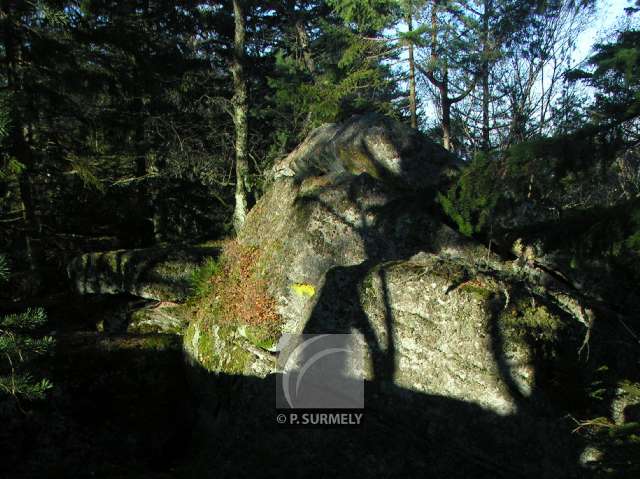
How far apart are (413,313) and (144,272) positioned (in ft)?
22.4

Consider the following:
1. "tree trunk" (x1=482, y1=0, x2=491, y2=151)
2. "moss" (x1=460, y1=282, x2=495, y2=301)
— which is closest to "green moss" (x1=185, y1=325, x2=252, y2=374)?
"moss" (x1=460, y1=282, x2=495, y2=301)

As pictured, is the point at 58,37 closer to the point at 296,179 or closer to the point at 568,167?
the point at 296,179

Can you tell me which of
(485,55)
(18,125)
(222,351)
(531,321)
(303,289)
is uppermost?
(485,55)

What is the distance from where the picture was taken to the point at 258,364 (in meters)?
6.96

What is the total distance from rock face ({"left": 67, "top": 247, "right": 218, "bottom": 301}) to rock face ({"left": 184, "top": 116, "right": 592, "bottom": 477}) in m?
2.25

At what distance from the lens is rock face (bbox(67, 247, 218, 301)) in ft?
Result: 33.9

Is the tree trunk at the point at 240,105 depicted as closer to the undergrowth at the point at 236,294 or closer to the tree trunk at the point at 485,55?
the undergrowth at the point at 236,294

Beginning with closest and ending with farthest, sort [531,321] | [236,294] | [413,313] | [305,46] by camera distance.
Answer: [531,321], [413,313], [236,294], [305,46]

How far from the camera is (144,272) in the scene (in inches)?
411

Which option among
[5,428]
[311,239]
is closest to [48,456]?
[5,428]

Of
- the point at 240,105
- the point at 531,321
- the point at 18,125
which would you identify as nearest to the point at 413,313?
the point at 531,321

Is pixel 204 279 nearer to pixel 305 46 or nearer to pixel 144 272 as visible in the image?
pixel 144 272

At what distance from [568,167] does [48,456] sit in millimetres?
7514

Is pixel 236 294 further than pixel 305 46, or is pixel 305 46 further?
pixel 305 46
